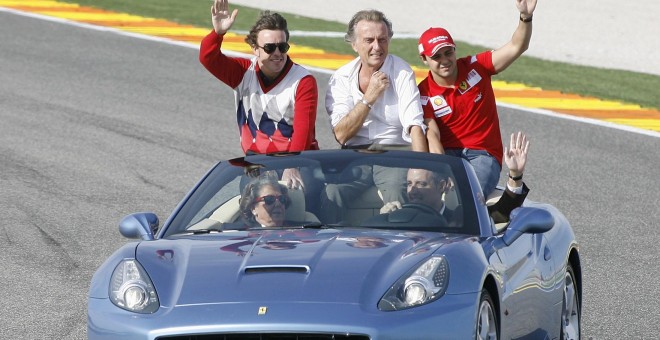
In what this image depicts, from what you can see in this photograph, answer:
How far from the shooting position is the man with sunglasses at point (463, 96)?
8953 mm

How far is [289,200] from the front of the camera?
698 centimetres

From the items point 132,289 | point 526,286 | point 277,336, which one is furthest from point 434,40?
point 277,336

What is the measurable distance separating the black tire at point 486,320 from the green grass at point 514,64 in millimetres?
11912

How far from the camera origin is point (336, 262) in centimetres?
605

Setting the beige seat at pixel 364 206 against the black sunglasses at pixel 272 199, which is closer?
the beige seat at pixel 364 206

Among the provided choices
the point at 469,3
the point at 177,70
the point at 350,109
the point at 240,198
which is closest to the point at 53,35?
the point at 177,70

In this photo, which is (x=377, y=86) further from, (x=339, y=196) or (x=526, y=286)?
(x=526, y=286)

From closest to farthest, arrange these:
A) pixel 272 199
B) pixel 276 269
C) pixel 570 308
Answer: pixel 276 269 < pixel 272 199 < pixel 570 308

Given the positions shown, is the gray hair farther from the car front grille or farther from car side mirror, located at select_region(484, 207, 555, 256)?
the car front grille

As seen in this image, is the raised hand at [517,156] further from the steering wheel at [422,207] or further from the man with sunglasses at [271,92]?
the man with sunglasses at [271,92]

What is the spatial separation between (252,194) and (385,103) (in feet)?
6.69

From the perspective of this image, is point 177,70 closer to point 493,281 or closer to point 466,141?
point 466,141

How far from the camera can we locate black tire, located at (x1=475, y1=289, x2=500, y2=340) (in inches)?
234

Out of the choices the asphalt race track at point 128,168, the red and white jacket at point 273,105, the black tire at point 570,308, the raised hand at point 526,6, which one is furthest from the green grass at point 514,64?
the black tire at point 570,308
